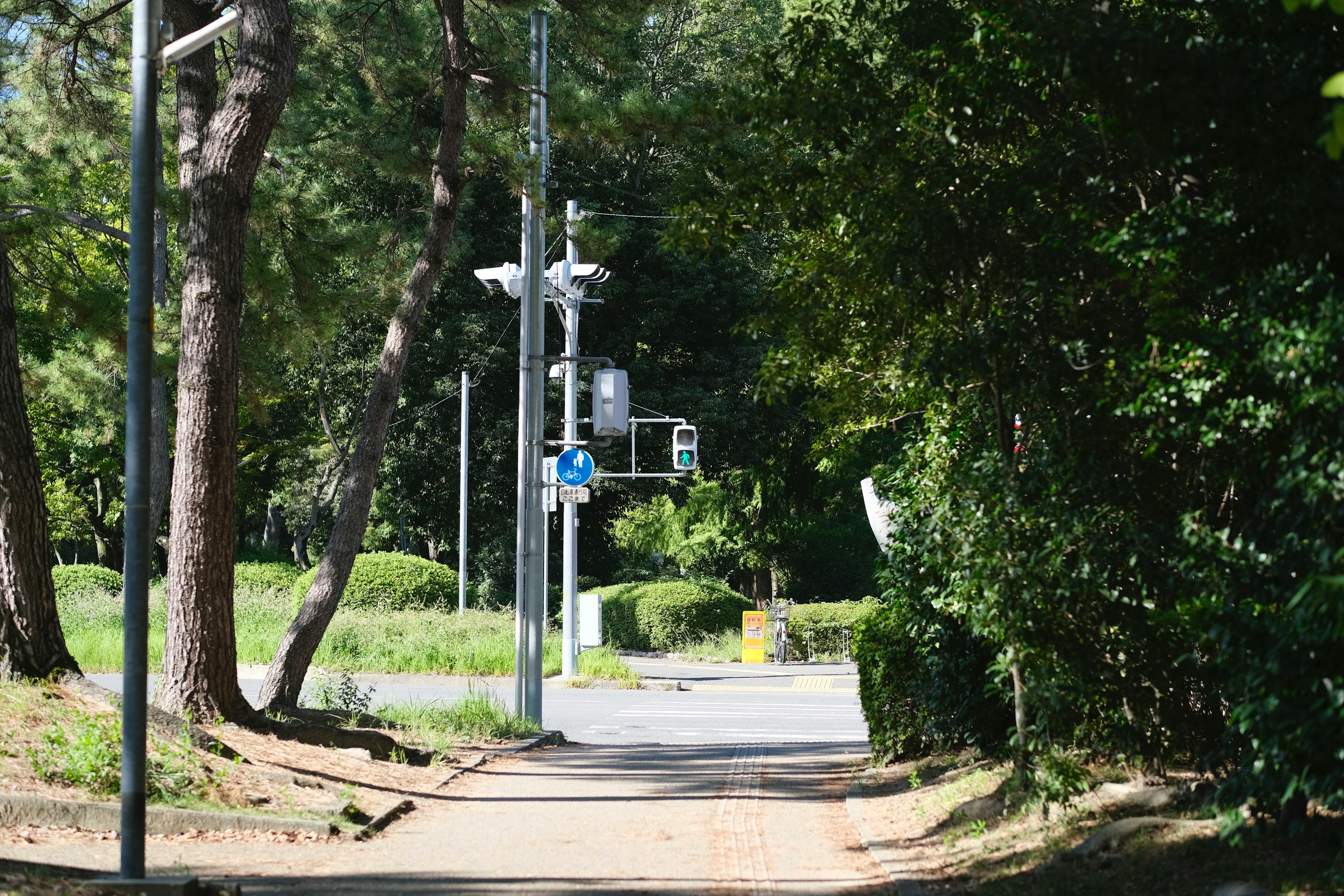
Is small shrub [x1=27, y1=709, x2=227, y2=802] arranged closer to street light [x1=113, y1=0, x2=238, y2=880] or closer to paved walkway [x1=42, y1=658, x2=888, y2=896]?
paved walkway [x1=42, y1=658, x2=888, y2=896]

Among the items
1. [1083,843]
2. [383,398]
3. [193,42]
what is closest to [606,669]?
[383,398]

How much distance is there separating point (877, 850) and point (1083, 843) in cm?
174

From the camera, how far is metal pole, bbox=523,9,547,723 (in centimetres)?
1598

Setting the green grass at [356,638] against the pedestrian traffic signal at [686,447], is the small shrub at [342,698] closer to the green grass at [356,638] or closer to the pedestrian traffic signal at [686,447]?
the green grass at [356,638]

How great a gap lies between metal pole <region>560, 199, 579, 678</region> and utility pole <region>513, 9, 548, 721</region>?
9.69 ft

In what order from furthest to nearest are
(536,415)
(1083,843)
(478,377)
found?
1. (478,377)
2. (536,415)
3. (1083,843)

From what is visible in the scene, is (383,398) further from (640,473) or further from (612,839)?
(640,473)

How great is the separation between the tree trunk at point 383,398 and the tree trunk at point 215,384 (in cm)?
180

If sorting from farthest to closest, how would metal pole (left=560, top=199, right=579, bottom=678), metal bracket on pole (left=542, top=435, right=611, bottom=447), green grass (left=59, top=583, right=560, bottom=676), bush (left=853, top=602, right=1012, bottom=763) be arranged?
green grass (left=59, top=583, right=560, bottom=676) → metal pole (left=560, top=199, right=579, bottom=678) → metal bracket on pole (left=542, top=435, right=611, bottom=447) → bush (left=853, top=602, right=1012, bottom=763)

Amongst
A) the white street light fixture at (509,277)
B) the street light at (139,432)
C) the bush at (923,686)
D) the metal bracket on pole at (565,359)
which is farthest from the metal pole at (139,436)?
the white street light fixture at (509,277)

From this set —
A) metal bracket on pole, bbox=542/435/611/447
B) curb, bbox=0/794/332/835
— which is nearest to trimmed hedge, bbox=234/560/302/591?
metal bracket on pole, bbox=542/435/611/447

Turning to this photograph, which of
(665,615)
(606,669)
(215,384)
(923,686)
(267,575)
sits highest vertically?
(215,384)

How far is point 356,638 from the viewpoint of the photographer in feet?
84.2

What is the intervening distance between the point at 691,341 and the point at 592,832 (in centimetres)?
2894
